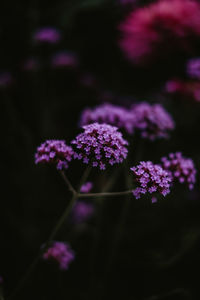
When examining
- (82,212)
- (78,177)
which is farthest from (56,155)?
(82,212)

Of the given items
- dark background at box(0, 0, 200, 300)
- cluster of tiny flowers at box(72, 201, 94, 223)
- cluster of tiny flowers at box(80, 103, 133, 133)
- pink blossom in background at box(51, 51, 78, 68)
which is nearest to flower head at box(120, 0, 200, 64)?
dark background at box(0, 0, 200, 300)

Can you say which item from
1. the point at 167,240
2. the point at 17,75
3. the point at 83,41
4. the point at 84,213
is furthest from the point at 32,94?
the point at 167,240

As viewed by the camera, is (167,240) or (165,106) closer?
(167,240)

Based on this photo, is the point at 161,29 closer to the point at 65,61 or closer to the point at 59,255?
the point at 65,61

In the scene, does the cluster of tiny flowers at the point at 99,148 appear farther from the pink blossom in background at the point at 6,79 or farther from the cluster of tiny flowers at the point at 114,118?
the pink blossom in background at the point at 6,79

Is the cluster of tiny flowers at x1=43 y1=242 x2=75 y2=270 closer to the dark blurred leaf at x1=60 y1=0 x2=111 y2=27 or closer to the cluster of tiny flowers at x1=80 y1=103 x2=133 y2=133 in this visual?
the cluster of tiny flowers at x1=80 y1=103 x2=133 y2=133

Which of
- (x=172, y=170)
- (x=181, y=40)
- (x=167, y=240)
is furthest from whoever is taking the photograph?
(x=181, y=40)

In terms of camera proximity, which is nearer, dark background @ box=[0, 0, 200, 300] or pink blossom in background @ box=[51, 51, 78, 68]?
dark background @ box=[0, 0, 200, 300]

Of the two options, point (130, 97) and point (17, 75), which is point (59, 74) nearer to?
point (17, 75)
